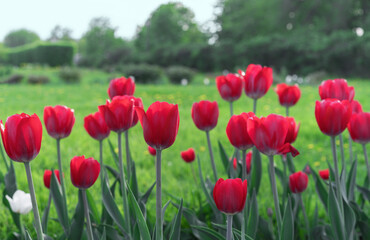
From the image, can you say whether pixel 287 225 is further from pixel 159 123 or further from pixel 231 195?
pixel 159 123

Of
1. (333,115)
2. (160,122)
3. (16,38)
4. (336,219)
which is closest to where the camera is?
(160,122)

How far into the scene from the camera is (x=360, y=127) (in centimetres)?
128

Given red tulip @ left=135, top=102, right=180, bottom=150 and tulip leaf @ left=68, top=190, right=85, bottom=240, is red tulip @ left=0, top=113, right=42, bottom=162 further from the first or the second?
tulip leaf @ left=68, top=190, right=85, bottom=240

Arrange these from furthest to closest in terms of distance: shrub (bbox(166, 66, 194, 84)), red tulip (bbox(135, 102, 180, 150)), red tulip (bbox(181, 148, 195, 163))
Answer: shrub (bbox(166, 66, 194, 84))
red tulip (bbox(181, 148, 195, 163))
red tulip (bbox(135, 102, 180, 150))

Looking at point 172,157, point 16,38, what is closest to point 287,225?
point 172,157

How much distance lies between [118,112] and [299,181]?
76 cm

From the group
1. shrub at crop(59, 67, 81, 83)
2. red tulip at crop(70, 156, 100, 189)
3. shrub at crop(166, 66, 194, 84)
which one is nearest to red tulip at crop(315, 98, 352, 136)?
red tulip at crop(70, 156, 100, 189)

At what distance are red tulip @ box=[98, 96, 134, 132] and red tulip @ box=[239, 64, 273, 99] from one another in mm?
519

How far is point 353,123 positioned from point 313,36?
18992mm

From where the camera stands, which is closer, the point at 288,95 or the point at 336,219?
the point at 336,219

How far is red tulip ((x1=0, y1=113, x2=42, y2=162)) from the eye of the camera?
34.7 inches

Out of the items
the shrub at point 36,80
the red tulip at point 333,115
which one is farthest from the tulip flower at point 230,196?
the shrub at point 36,80

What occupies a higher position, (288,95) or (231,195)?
(288,95)

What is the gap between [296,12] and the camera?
25.2m
